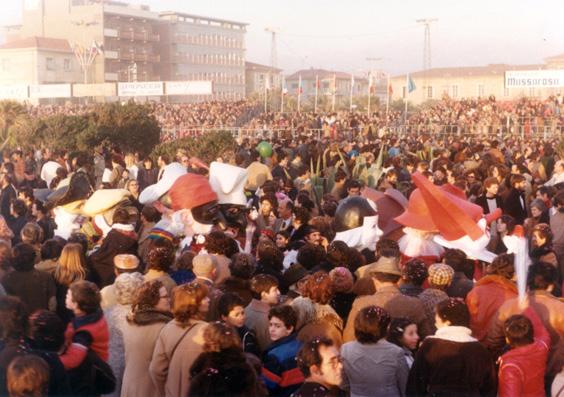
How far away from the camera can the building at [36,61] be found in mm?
42750

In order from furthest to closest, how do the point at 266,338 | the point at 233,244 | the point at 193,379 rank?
the point at 233,244
the point at 266,338
the point at 193,379

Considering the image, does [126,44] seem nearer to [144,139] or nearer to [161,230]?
[144,139]

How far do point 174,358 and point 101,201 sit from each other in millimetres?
3811

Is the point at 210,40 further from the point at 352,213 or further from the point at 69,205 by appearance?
the point at 352,213

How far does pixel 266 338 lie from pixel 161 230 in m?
2.57

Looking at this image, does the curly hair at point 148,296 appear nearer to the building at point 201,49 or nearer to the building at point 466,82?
the building at point 201,49

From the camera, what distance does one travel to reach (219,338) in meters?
4.03

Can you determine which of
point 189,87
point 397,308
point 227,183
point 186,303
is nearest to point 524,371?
point 397,308

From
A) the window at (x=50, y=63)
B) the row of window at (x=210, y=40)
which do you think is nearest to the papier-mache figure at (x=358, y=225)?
the row of window at (x=210, y=40)

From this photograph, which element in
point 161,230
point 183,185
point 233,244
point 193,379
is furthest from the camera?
point 183,185

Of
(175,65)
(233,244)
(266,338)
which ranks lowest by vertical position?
(266,338)

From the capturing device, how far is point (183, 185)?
8.24 metres

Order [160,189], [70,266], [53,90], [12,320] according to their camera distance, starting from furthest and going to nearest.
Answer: [53,90], [160,189], [70,266], [12,320]

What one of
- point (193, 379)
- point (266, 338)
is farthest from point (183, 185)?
point (193, 379)
